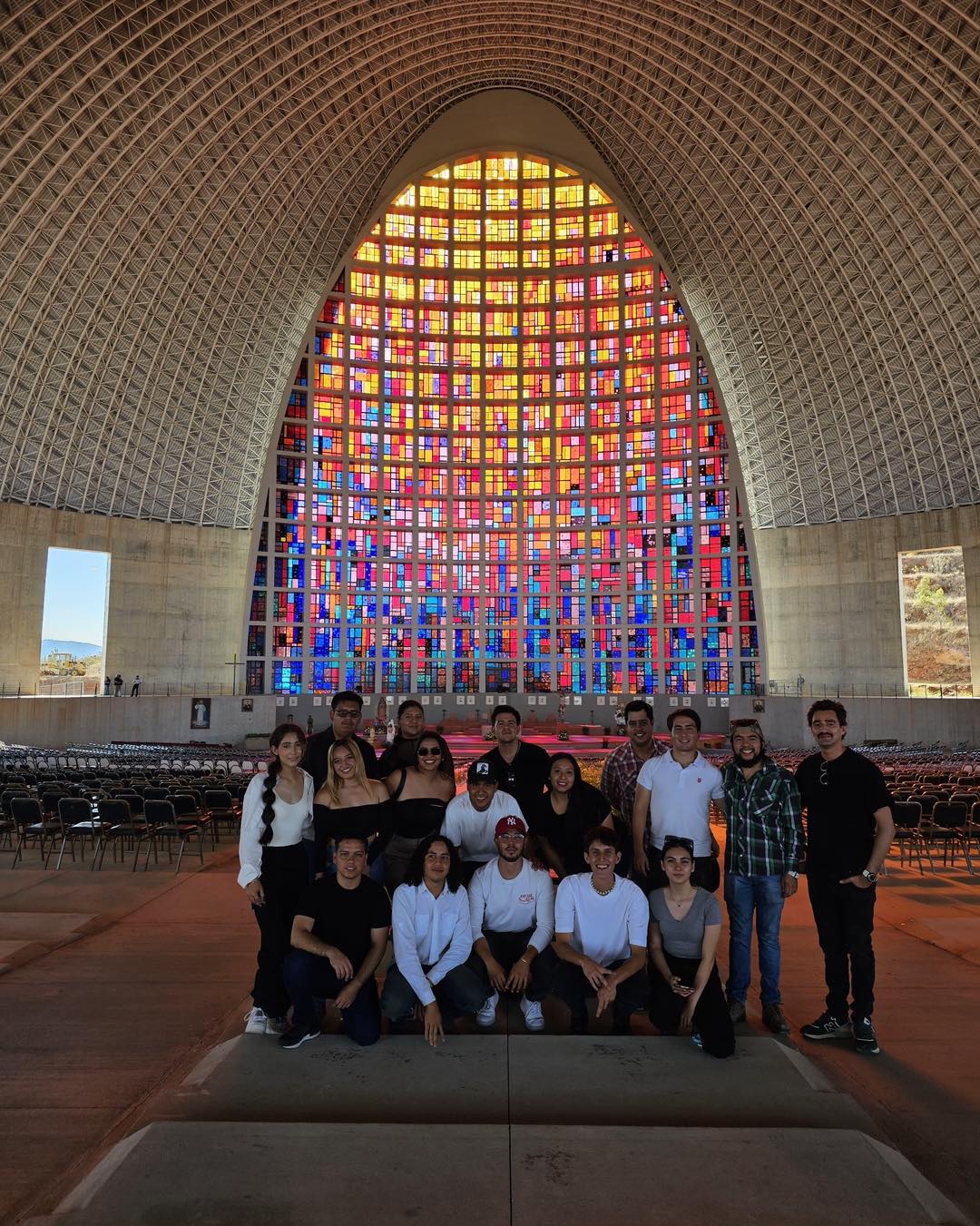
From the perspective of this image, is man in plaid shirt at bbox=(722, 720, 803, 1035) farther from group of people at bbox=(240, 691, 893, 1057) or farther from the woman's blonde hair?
the woman's blonde hair

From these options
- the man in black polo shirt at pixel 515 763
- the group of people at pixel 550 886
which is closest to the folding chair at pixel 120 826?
the group of people at pixel 550 886

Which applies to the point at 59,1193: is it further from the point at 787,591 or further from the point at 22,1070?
the point at 787,591

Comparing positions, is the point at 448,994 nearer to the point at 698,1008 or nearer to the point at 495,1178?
the point at 698,1008

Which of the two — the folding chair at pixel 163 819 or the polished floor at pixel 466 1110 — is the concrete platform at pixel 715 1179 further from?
the folding chair at pixel 163 819

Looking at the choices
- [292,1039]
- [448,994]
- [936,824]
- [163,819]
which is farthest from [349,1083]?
[936,824]

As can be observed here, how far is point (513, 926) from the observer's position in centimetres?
511

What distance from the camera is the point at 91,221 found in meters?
32.5

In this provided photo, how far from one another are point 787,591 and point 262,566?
28.2 metres

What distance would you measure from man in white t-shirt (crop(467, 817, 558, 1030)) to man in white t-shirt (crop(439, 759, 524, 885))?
1.01 ft

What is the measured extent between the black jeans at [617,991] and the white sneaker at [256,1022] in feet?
5.55

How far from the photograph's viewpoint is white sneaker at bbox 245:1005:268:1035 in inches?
183

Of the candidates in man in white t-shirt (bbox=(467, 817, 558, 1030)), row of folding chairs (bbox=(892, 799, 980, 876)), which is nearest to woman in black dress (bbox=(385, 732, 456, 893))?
man in white t-shirt (bbox=(467, 817, 558, 1030))

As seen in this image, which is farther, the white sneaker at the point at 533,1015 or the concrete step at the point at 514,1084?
the white sneaker at the point at 533,1015

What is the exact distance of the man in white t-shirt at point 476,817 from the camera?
533 cm
